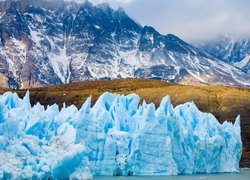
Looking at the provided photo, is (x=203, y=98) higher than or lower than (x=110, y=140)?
higher

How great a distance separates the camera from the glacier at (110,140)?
29125 mm

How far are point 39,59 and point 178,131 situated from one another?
6348 inches

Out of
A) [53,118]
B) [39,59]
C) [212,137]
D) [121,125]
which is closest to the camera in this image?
[53,118]

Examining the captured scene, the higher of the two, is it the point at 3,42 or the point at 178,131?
the point at 3,42

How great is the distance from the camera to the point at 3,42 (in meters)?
199

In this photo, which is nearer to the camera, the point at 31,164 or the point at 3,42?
the point at 31,164

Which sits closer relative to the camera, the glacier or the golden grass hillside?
the glacier

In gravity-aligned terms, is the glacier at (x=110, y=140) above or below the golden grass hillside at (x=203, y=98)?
below

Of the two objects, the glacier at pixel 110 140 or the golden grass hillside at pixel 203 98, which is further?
the golden grass hillside at pixel 203 98

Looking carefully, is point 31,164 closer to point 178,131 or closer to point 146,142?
point 146,142

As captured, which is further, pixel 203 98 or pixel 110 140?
pixel 203 98

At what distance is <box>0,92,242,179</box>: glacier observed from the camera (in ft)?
95.6

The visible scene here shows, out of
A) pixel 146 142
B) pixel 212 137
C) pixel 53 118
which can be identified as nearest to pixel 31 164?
pixel 53 118

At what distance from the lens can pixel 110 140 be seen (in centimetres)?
3669
